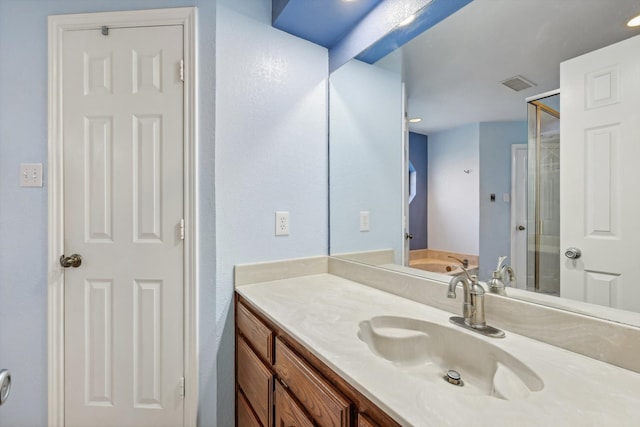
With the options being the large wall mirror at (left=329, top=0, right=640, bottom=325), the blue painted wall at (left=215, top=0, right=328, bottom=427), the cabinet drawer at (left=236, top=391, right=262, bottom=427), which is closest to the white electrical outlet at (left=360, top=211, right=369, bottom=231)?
the large wall mirror at (left=329, top=0, right=640, bottom=325)

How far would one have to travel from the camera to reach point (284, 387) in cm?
90

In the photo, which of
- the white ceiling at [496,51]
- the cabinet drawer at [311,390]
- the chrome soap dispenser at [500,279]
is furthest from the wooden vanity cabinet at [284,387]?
the white ceiling at [496,51]

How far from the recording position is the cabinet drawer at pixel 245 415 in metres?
1.14

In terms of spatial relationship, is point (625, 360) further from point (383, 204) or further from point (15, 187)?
point (15, 187)

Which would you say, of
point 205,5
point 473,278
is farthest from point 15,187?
point 473,278

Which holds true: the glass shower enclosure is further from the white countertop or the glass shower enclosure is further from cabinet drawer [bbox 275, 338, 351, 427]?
cabinet drawer [bbox 275, 338, 351, 427]

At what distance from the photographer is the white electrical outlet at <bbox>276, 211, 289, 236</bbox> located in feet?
4.80

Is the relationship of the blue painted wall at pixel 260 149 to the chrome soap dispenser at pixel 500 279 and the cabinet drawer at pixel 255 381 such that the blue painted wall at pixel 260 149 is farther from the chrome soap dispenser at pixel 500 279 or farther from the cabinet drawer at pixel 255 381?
the chrome soap dispenser at pixel 500 279

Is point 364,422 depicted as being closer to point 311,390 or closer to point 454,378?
point 311,390

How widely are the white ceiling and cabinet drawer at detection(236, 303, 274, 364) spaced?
104 cm

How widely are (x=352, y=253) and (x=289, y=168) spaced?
1.83 feet

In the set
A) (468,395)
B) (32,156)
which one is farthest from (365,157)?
(32,156)

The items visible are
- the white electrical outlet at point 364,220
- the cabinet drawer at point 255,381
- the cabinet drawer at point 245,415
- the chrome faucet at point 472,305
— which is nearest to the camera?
the chrome faucet at point 472,305

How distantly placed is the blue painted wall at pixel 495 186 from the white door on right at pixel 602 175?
149 millimetres
